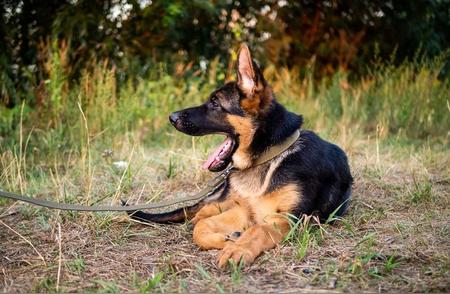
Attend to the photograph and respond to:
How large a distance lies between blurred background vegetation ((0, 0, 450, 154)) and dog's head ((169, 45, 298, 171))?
2.47 meters

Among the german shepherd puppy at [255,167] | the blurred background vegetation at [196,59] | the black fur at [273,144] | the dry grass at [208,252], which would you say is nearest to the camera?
the dry grass at [208,252]

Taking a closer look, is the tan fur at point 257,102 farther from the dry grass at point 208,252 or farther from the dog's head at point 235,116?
the dry grass at point 208,252

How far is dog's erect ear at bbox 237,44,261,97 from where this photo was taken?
3951mm

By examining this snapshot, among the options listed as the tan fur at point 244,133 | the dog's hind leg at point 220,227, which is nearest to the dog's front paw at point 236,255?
the dog's hind leg at point 220,227

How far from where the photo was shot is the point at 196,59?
11406 mm

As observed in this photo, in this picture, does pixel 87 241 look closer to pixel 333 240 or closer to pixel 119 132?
pixel 333 240

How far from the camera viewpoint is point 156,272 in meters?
3.09

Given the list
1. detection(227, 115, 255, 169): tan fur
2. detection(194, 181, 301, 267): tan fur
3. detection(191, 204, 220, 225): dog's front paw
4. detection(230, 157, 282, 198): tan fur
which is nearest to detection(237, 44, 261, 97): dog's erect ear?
detection(227, 115, 255, 169): tan fur

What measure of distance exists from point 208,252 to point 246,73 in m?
1.43

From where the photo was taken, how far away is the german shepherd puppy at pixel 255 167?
12.6ft

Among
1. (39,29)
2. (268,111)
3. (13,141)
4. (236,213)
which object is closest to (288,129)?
(268,111)

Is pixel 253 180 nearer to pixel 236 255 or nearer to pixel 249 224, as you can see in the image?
pixel 249 224

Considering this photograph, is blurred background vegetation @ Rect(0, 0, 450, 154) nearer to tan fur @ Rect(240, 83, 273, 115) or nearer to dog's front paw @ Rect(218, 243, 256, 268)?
tan fur @ Rect(240, 83, 273, 115)

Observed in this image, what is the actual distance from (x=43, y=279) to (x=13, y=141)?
341 cm
